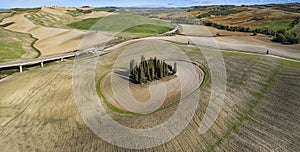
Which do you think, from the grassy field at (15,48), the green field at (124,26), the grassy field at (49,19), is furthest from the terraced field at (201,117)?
the grassy field at (49,19)

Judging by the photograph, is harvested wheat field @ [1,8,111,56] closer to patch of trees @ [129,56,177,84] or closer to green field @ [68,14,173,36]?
green field @ [68,14,173,36]

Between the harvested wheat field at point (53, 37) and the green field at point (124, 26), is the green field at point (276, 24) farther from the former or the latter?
the harvested wheat field at point (53, 37)

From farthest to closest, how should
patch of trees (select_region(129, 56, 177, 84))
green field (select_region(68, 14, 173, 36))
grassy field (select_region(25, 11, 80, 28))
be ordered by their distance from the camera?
grassy field (select_region(25, 11, 80, 28))
green field (select_region(68, 14, 173, 36))
patch of trees (select_region(129, 56, 177, 84))

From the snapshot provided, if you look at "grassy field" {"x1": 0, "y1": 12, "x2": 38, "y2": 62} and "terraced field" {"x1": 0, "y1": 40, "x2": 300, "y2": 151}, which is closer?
"terraced field" {"x1": 0, "y1": 40, "x2": 300, "y2": 151}

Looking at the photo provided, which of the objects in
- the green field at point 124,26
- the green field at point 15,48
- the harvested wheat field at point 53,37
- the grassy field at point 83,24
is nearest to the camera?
the green field at point 15,48

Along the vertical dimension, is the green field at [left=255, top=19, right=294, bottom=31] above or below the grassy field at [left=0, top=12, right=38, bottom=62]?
above

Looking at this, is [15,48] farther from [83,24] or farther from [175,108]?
[83,24]

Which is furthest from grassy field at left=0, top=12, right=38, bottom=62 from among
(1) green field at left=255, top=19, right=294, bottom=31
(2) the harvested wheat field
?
(1) green field at left=255, top=19, right=294, bottom=31

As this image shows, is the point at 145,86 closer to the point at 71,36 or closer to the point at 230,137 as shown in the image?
the point at 230,137
